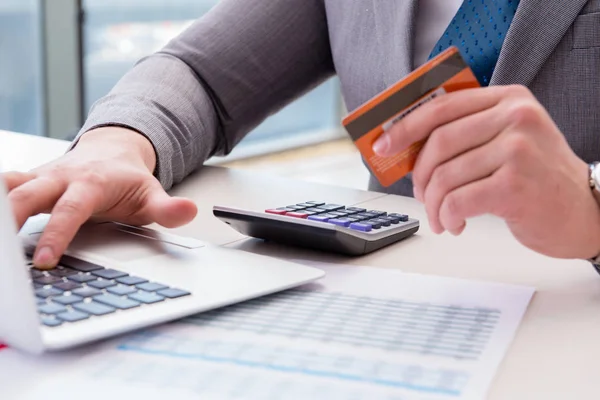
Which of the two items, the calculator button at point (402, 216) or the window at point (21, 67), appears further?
the window at point (21, 67)

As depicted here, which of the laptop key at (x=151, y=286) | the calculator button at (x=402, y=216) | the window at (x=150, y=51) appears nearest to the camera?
the laptop key at (x=151, y=286)

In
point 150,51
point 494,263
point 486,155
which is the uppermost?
point 486,155

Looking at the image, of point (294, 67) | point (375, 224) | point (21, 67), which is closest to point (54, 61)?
point (21, 67)

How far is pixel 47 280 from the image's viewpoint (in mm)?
572

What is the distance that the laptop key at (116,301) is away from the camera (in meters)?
0.53

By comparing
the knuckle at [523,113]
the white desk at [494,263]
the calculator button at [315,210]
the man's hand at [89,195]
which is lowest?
the white desk at [494,263]

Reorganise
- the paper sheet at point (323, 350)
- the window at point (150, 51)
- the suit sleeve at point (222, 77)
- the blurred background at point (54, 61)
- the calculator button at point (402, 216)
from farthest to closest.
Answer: the window at point (150, 51) → the blurred background at point (54, 61) → the suit sleeve at point (222, 77) → the calculator button at point (402, 216) → the paper sheet at point (323, 350)

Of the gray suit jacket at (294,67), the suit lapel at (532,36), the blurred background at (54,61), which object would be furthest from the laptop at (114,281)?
the blurred background at (54,61)

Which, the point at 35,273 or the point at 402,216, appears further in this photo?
the point at 402,216

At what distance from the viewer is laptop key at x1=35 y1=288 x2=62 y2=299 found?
54 cm

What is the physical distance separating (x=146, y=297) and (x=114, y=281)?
4 cm

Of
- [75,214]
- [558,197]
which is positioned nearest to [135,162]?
[75,214]

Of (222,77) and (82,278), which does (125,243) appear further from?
(222,77)

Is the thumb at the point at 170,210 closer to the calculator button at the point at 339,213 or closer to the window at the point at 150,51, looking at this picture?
the calculator button at the point at 339,213
